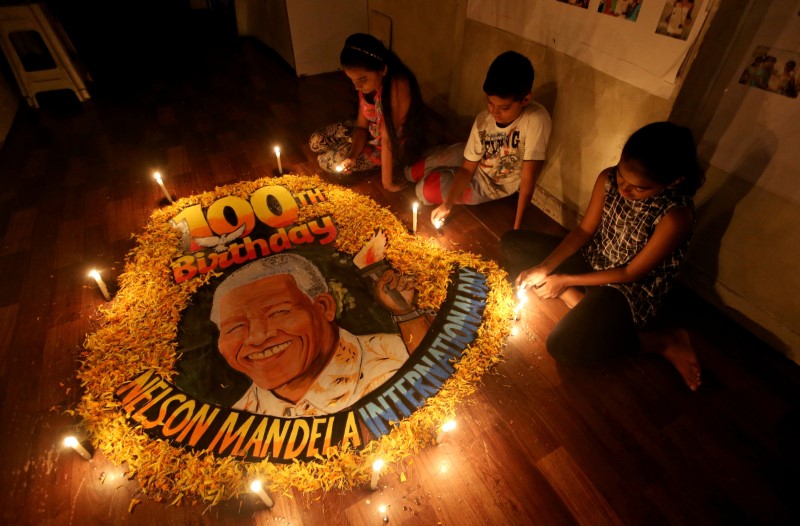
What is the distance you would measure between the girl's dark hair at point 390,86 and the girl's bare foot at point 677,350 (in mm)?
2036

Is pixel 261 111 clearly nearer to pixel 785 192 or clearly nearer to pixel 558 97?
pixel 558 97

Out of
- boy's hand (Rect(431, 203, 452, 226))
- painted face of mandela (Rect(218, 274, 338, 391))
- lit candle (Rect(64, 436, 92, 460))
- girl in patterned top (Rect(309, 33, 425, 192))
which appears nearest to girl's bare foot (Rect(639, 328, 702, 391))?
boy's hand (Rect(431, 203, 452, 226))

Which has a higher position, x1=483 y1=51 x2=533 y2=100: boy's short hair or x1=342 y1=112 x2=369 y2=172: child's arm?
x1=483 y1=51 x2=533 y2=100: boy's short hair

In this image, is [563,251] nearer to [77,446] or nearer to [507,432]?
[507,432]

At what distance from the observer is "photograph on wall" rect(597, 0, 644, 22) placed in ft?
6.43

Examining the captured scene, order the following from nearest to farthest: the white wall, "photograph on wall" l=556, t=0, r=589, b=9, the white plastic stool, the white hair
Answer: the white wall < "photograph on wall" l=556, t=0, r=589, b=9 < the white hair < the white plastic stool

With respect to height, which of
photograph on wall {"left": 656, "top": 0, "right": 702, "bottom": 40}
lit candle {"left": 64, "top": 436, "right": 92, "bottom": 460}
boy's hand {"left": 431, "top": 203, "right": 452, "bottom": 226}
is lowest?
lit candle {"left": 64, "top": 436, "right": 92, "bottom": 460}

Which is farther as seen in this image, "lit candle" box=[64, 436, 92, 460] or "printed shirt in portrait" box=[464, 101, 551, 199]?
"printed shirt in portrait" box=[464, 101, 551, 199]

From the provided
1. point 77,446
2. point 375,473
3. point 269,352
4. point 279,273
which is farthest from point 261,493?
point 279,273

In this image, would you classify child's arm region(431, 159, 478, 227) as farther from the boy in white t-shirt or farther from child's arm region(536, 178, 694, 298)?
child's arm region(536, 178, 694, 298)

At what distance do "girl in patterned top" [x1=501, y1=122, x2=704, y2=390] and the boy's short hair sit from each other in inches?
24.9

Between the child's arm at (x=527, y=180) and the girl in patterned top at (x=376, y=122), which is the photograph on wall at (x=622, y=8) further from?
the girl in patterned top at (x=376, y=122)

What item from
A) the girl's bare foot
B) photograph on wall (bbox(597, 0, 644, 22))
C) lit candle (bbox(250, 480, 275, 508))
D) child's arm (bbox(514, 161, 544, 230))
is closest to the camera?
lit candle (bbox(250, 480, 275, 508))

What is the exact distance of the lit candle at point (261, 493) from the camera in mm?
1386
